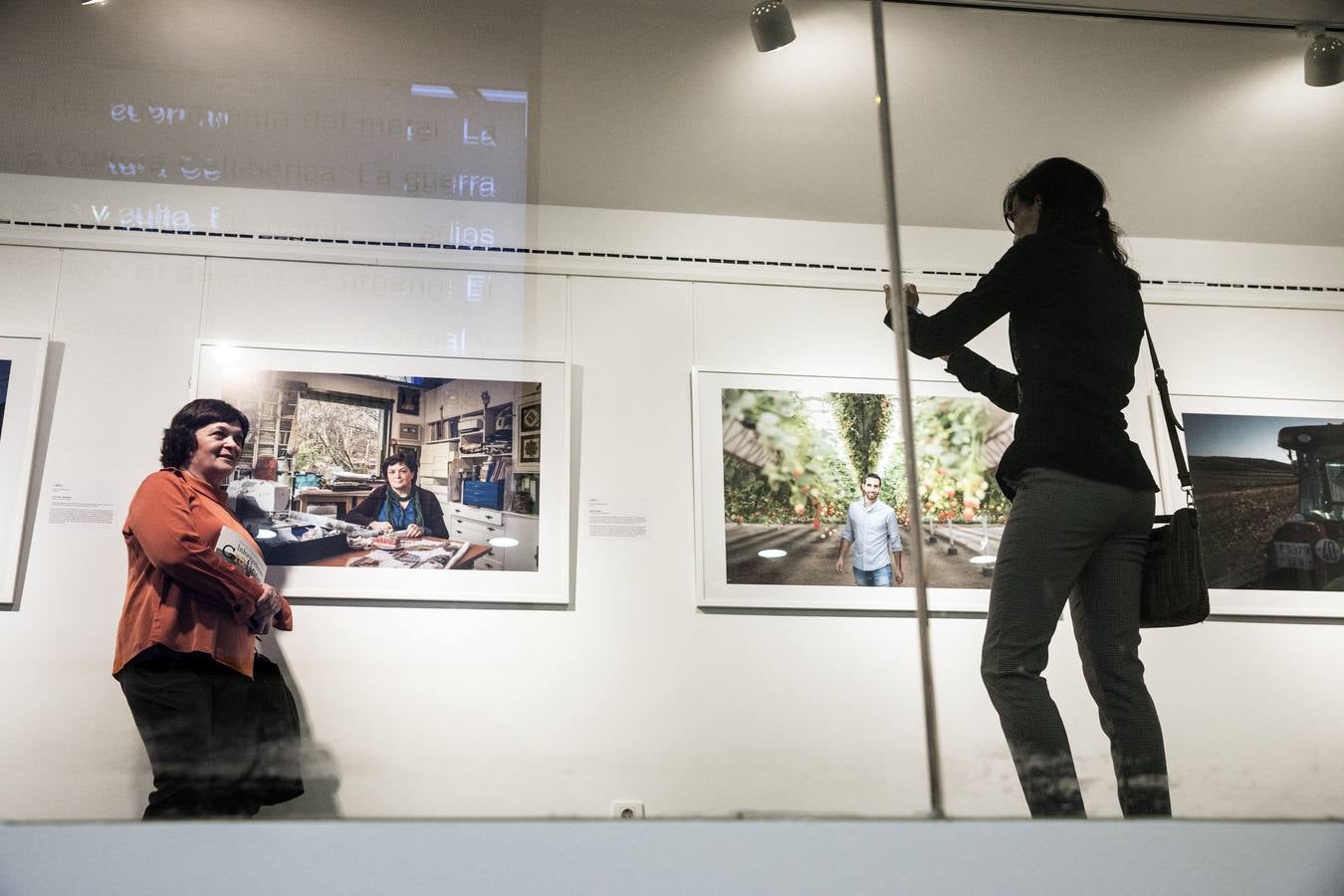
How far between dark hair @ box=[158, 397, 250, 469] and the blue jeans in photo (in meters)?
1.11

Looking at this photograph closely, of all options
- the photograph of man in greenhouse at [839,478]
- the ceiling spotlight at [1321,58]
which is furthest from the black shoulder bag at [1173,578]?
→ the ceiling spotlight at [1321,58]

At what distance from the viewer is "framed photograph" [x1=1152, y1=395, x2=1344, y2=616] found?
1.34m

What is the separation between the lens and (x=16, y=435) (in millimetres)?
1319

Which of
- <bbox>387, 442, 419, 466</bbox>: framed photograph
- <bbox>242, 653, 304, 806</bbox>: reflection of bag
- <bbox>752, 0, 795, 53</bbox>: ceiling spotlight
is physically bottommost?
<bbox>242, 653, 304, 806</bbox>: reflection of bag

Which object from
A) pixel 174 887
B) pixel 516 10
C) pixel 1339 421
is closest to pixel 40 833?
pixel 174 887

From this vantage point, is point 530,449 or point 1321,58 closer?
point 1321,58

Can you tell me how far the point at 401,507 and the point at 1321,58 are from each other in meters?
1.79

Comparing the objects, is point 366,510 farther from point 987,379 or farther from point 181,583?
point 987,379

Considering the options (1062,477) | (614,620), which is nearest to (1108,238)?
(1062,477)

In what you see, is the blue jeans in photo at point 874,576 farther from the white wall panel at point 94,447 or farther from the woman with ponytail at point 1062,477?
the white wall panel at point 94,447

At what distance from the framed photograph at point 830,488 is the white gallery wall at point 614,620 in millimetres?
46

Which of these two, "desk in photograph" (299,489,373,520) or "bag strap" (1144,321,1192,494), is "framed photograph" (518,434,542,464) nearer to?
"desk in photograph" (299,489,373,520)

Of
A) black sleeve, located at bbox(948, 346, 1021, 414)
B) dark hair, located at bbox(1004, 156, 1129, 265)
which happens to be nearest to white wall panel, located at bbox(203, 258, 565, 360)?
black sleeve, located at bbox(948, 346, 1021, 414)

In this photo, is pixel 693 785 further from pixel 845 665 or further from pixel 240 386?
pixel 240 386
